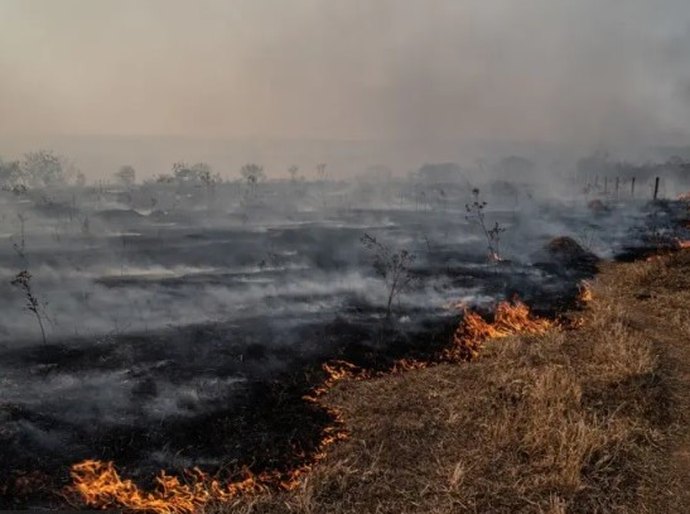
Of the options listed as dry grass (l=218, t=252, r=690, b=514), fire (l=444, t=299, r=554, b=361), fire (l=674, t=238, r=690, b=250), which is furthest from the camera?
fire (l=674, t=238, r=690, b=250)

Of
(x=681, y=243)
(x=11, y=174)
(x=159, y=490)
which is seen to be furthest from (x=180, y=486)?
(x=11, y=174)

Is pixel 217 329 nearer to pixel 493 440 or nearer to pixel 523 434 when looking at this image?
pixel 493 440

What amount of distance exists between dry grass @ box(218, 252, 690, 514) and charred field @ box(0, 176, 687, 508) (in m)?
1.32

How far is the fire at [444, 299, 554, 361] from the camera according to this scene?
15.1 m

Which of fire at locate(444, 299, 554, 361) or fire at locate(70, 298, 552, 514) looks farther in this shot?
fire at locate(444, 299, 554, 361)

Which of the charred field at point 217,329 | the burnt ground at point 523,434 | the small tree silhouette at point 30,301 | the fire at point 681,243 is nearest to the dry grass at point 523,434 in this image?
the burnt ground at point 523,434

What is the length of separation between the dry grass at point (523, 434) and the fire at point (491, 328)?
0.89 metres

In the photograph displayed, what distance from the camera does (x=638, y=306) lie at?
700 inches

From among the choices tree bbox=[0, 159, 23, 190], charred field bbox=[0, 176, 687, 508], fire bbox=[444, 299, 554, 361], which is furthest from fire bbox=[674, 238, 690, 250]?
tree bbox=[0, 159, 23, 190]

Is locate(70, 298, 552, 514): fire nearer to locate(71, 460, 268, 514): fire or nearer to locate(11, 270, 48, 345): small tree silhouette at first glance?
locate(71, 460, 268, 514): fire

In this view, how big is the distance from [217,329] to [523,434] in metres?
10.5

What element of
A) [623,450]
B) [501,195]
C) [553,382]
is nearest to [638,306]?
[553,382]

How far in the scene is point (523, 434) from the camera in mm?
9789

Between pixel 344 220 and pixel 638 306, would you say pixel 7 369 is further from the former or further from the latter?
pixel 344 220
